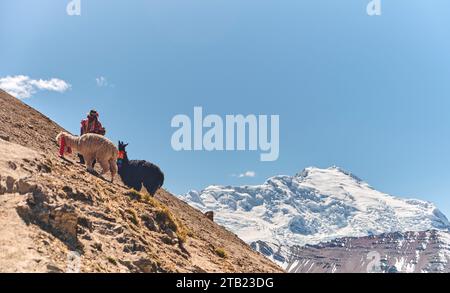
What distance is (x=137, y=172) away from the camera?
24.5m

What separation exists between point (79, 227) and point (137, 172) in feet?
36.2

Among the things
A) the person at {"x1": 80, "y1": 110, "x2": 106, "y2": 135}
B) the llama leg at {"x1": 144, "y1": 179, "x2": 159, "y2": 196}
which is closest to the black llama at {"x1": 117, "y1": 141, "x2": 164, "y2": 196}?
the llama leg at {"x1": 144, "y1": 179, "x2": 159, "y2": 196}

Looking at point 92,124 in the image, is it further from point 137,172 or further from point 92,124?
point 137,172

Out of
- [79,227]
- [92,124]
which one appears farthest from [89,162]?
[79,227]

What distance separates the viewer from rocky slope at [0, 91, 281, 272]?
11.3m

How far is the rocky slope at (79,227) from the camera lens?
445 inches

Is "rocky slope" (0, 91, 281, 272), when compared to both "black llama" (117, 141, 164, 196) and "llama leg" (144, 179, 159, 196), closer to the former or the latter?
"black llama" (117, 141, 164, 196)

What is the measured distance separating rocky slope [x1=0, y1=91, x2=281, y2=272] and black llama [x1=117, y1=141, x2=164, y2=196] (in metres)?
4.36

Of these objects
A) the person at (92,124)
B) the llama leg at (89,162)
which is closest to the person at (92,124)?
the person at (92,124)

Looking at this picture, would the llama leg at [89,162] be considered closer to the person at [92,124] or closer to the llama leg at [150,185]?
the person at [92,124]
